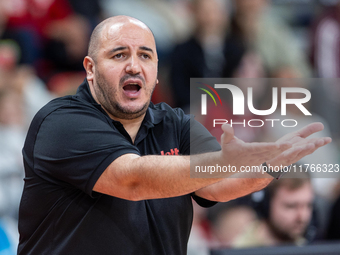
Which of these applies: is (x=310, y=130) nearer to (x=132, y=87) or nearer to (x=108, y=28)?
(x=132, y=87)

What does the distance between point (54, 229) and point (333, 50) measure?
5064 mm

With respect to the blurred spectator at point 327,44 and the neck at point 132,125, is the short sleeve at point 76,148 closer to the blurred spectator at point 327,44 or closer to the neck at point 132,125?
the neck at point 132,125

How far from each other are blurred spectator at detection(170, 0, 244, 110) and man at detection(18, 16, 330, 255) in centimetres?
265

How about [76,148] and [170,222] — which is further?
Result: [170,222]

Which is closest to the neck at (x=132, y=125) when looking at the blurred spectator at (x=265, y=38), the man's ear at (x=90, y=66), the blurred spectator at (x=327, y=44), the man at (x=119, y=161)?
the man at (x=119, y=161)

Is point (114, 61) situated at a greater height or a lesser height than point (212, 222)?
greater

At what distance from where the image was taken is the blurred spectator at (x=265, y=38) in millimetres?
5699

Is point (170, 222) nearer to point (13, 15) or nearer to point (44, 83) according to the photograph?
point (44, 83)

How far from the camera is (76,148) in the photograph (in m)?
2.04

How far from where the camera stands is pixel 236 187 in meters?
2.32

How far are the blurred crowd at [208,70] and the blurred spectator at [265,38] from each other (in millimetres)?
14

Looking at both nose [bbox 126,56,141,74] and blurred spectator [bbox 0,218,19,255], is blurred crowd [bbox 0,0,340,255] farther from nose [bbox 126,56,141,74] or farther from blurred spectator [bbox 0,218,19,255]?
nose [bbox 126,56,141,74]

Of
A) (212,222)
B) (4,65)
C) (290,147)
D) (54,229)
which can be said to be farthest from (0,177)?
(290,147)

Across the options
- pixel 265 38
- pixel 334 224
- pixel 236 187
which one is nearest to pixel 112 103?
pixel 236 187
